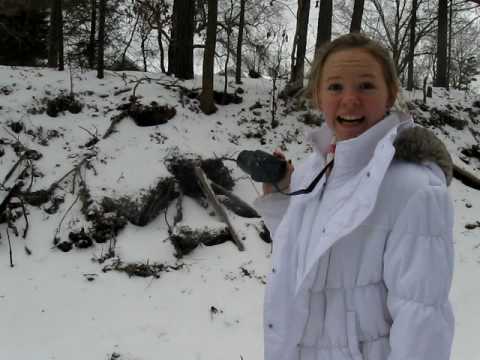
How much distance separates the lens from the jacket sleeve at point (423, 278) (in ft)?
3.28

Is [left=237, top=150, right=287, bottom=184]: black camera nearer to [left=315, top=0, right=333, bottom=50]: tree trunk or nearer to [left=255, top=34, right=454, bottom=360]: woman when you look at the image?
[left=255, top=34, right=454, bottom=360]: woman

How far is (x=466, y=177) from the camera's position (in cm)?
787

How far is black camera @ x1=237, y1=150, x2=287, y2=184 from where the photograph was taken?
150cm

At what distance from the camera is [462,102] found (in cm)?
1144

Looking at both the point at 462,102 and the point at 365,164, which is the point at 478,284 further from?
the point at 462,102

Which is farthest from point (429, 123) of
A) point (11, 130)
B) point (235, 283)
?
point (11, 130)

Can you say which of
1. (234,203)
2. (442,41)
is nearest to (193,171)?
(234,203)

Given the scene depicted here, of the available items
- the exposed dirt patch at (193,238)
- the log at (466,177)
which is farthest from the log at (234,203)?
the log at (466,177)

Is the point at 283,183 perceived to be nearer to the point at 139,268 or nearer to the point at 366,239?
the point at 366,239

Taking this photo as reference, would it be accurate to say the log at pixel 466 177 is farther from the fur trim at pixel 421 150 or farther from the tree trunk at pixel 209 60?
the fur trim at pixel 421 150

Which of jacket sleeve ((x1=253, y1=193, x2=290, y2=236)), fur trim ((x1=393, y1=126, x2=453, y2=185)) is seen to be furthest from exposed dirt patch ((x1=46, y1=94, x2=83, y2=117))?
fur trim ((x1=393, y1=126, x2=453, y2=185))

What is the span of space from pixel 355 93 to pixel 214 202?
15.4 feet

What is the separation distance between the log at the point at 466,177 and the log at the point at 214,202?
503 cm

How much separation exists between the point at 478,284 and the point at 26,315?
522 cm
